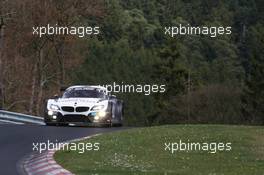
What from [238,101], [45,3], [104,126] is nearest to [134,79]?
[238,101]

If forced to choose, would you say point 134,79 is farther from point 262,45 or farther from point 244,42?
point 244,42

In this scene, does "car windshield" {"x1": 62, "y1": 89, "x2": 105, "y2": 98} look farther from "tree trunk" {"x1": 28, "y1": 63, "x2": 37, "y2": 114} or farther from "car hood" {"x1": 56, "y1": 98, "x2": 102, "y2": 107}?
"tree trunk" {"x1": 28, "y1": 63, "x2": 37, "y2": 114}

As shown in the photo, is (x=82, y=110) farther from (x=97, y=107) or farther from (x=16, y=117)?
(x=16, y=117)

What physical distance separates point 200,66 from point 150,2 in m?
13.7

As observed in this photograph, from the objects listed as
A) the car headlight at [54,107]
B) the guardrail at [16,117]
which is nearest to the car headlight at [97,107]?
the car headlight at [54,107]

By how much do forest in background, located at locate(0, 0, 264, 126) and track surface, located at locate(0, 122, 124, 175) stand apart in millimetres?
16934

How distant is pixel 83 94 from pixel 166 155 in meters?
8.48

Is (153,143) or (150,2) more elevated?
(150,2)

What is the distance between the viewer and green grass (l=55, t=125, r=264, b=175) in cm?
1218

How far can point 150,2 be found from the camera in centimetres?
10794

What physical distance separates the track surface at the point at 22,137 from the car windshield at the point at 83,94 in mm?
1574

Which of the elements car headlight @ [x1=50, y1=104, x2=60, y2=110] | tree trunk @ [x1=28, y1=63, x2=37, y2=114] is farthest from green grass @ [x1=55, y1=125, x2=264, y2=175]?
tree trunk @ [x1=28, y1=63, x2=37, y2=114]

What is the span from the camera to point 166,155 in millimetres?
14305

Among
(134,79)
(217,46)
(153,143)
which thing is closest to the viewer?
(153,143)
